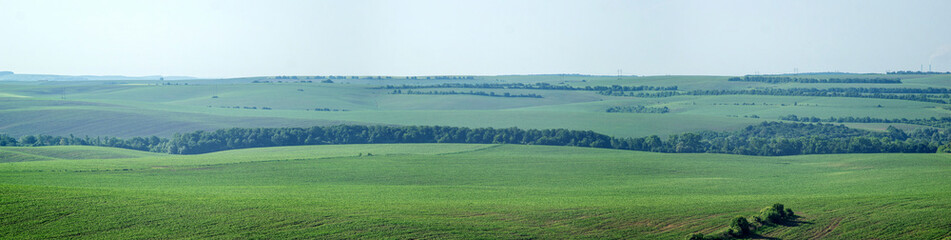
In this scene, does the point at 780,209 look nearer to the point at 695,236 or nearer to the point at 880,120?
the point at 695,236

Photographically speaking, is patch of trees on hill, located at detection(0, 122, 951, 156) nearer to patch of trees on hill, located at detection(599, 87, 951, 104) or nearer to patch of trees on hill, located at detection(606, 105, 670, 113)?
patch of trees on hill, located at detection(606, 105, 670, 113)

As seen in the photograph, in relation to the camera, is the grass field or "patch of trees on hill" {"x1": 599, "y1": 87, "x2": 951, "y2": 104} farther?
"patch of trees on hill" {"x1": 599, "y1": 87, "x2": 951, "y2": 104}

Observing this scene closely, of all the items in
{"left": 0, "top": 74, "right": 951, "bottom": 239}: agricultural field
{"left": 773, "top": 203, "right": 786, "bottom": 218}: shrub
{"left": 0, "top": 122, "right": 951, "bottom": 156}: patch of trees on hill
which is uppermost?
{"left": 773, "top": 203, "right": 786, "bottom": 218}: shrub

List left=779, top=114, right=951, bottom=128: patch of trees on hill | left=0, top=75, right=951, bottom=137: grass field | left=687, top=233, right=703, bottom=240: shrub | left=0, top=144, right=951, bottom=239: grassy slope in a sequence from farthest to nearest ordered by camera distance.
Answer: left=0, top=75, right=951, bottom=137: grass field, left=779, top=114, right=951, bottom=128: patch of trees on hill, left=0, top=144, right=951, bottom=239: grassy slope, left=687, top=233, right=703, bottom=240: shrub

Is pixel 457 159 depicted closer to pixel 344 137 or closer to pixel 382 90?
pixel 344 137

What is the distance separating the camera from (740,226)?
3375 centimetres

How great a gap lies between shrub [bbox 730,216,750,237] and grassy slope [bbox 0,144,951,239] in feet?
2.95

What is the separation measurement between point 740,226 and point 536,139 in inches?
2432

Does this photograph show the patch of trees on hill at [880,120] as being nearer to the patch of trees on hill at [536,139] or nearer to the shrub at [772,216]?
the patch of trees on hill at [536,139]

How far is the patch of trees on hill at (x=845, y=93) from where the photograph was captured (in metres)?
148

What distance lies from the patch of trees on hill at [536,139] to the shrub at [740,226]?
52373mm

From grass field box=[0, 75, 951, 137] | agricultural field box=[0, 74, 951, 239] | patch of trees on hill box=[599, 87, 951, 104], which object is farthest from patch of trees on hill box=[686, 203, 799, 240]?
patch of trees on hill box=[599, 87, 951, 104]

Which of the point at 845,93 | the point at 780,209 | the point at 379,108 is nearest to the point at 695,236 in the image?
the point at 780,209

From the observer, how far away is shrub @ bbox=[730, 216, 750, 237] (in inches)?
1315
